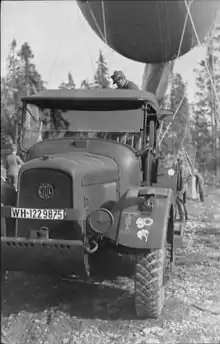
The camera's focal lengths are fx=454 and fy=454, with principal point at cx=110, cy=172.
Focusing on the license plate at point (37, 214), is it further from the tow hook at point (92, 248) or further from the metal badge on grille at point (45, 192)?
the tow hook at point (92, 248)

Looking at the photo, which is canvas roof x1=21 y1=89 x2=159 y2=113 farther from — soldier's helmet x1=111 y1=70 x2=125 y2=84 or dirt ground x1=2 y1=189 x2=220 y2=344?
dirt ground x1=2 y1=189 x2=220 y2=344

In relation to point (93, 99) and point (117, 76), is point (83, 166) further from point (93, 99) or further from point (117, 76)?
point (117, 76)

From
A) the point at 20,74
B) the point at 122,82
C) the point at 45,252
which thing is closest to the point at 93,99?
the point at 122,82

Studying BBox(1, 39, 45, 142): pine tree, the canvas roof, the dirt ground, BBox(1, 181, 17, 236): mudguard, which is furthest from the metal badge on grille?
BBox(1, 39, 45, 142): pine tree

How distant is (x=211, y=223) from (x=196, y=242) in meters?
2.19

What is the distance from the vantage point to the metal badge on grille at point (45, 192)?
417 centimetres

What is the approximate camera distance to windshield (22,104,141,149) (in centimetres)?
521

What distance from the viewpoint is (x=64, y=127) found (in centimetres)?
535

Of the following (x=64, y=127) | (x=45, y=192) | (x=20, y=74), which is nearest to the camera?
(x=45, y=192)

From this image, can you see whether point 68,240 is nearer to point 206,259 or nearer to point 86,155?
point 86,155

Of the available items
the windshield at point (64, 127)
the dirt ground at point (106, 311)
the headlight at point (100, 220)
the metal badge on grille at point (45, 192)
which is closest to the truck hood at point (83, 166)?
the metal badge on grille at point (45, 192)

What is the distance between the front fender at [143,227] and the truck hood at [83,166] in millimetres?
461

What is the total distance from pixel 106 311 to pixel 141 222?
1.04 meters

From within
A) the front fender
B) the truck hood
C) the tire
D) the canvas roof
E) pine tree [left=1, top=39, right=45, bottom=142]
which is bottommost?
the tire
